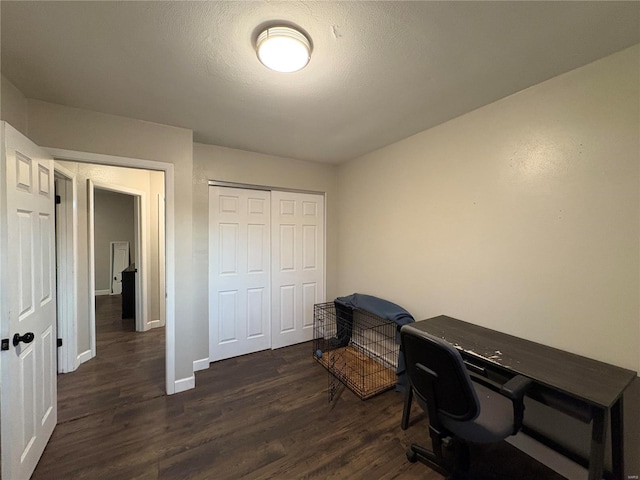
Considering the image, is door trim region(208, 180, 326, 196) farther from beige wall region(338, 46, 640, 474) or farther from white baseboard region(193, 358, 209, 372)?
white baseboard region(193, 358, 209, 372)

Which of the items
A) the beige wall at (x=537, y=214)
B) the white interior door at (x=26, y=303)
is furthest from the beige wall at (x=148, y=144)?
the beige wall at (x=537, y=214)

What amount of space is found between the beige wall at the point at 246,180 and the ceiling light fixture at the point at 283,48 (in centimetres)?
178

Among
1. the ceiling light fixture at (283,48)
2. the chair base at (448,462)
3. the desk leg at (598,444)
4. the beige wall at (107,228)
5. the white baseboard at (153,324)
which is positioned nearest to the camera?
the desk leg at (598,444)

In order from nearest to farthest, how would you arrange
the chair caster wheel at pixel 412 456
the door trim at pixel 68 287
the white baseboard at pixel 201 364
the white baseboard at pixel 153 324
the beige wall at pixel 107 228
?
the chair caster wheel at pixel 412 456 → the door trim at pixel 68 287 → the white baseboard at pixel 201 364 → the white baseboard at pixel 153 324 → the beige wall at pixel 107 228

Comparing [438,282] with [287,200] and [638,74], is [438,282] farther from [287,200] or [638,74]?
[287,200]

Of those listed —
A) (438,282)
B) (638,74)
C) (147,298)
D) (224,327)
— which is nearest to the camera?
(638,74)

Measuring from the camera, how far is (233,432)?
6.27 feet

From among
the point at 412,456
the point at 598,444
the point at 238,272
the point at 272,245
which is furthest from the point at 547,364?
the point at 238,272

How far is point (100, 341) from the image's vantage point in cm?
350

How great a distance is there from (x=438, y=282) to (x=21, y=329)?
2949 millimetres

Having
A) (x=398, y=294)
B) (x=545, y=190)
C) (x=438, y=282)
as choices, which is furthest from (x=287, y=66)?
(x=398, y=294)

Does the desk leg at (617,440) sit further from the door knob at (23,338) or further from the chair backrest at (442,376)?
the door knob at (23,338)

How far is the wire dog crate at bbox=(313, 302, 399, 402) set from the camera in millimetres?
2537

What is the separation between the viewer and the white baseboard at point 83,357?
2.82 metres
